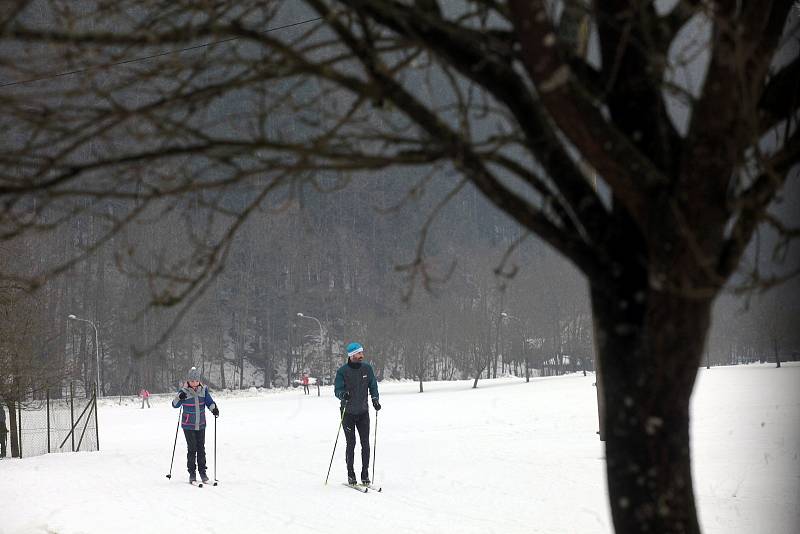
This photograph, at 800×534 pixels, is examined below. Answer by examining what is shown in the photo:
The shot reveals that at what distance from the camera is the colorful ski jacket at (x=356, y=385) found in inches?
426

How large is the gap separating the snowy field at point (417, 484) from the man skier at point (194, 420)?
330 millimetres

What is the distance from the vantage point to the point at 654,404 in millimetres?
3316

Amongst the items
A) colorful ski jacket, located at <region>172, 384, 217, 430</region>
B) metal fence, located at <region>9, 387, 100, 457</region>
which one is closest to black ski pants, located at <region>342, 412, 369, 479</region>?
colorful ski jacket, located at <region>172, 384, 217, 430</region>

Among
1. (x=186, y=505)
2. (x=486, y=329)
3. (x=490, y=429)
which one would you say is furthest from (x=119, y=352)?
(x=186, y=505)

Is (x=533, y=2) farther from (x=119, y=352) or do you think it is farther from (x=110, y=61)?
(x=119, y=352)

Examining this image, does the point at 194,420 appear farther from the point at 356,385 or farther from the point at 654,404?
the point at 654,404

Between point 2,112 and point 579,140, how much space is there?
197cm

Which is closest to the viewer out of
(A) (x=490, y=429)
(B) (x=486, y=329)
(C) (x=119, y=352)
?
(A) (x=490, y=429)

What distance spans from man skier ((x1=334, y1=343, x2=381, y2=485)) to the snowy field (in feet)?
1.63

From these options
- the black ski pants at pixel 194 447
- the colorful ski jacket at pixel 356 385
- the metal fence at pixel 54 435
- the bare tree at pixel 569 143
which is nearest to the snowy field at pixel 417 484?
the black ski pants at pixel 194 447

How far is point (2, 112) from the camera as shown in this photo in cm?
316

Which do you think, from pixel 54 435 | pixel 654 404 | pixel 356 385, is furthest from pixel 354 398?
pixel 54 435

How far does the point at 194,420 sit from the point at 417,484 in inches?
126

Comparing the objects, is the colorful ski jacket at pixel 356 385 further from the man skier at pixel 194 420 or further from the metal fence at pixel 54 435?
the metal fence at pixel 54 435
